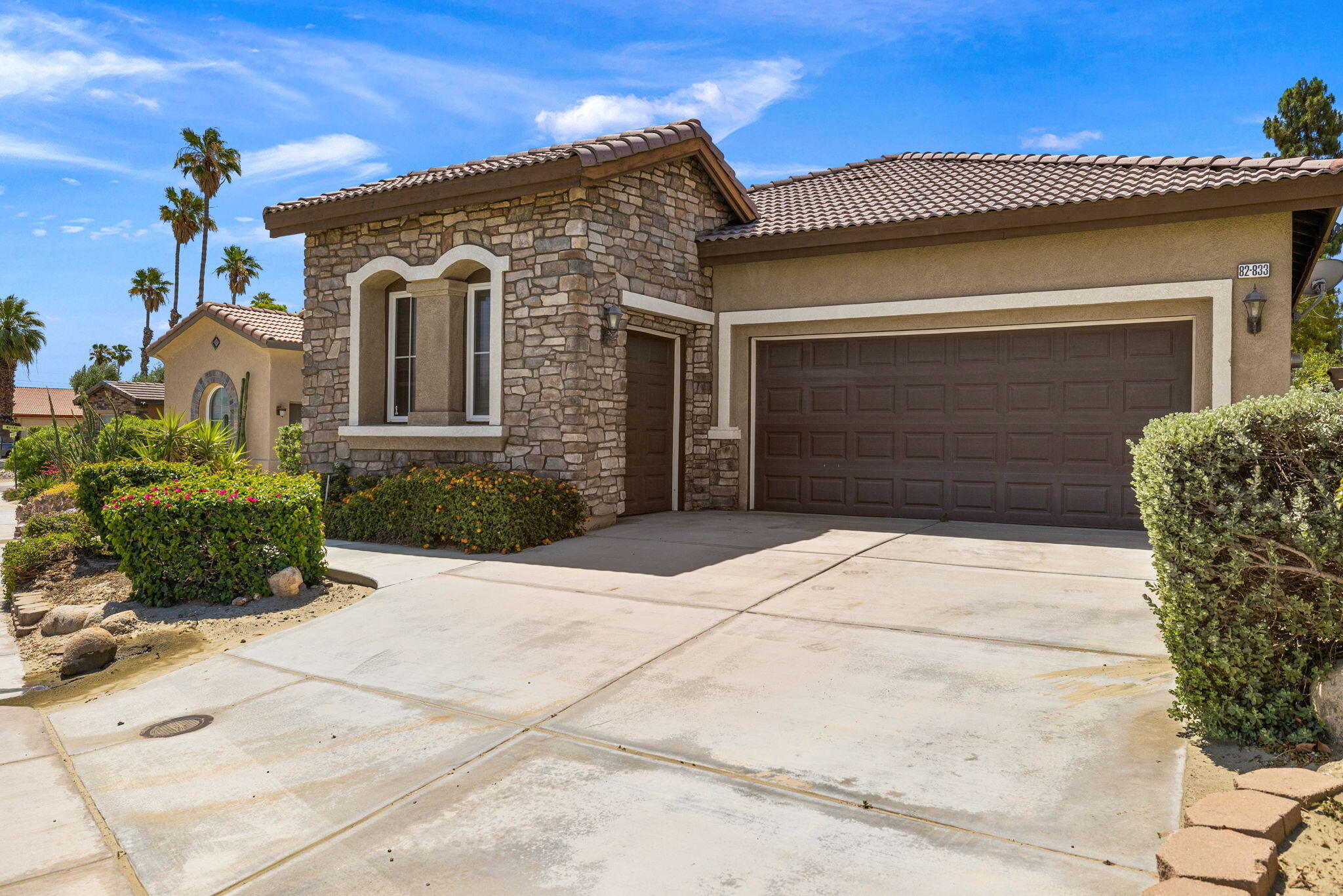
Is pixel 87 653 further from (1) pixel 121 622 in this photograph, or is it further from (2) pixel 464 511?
(2) pixel 464 511

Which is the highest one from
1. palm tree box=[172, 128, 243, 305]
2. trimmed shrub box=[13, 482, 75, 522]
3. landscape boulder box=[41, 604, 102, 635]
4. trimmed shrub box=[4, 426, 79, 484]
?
palm tree box=[172, 128, 243, 305]

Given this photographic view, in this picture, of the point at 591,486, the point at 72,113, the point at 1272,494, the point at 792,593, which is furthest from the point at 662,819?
the point at 72,113

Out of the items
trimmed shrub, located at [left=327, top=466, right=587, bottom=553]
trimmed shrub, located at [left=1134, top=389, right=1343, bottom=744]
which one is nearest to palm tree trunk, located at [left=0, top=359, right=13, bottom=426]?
trimmed shrub, located at [left=327, top=466, right=587, bottom=553]

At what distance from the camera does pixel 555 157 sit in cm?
954

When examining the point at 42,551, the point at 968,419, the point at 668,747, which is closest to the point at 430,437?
the point at 42,551

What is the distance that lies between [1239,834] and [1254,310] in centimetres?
835

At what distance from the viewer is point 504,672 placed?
5047 millimetres

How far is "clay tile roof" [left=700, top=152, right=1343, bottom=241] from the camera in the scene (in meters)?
9.52

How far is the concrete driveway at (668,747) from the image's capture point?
294cm

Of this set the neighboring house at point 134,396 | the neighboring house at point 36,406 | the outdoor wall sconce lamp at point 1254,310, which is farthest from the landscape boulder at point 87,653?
the neighboring house at point 36,406

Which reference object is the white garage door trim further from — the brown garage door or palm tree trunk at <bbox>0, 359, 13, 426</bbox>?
palm tree trunk at <bbox>0, 359, 13, 426</bbox>

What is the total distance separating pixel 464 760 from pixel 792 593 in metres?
3.35

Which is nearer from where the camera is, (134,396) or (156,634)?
(156,634)

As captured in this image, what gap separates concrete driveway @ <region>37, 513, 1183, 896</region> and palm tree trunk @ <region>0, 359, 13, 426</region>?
149ft
